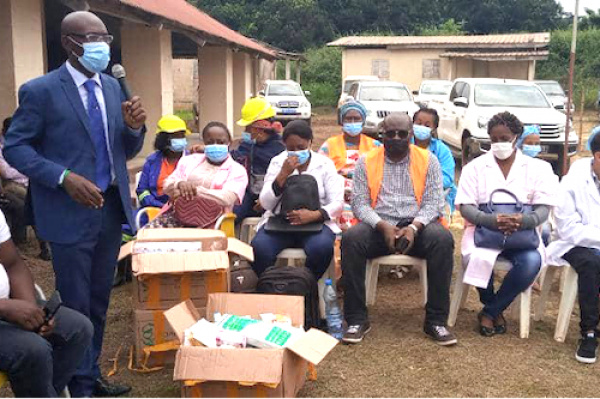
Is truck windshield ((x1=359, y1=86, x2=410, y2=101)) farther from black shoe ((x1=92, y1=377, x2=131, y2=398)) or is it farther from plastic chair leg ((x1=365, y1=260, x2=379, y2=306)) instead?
→ black shoe ((x1=92, y1=377, x2=131, y2=398))

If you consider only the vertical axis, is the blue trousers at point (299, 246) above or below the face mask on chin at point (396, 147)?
below

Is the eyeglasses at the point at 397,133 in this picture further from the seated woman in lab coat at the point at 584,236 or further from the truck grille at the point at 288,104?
the truck grille at the point at 288,104

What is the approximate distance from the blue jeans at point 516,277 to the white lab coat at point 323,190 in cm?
122

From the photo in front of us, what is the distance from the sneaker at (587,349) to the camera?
4.08m

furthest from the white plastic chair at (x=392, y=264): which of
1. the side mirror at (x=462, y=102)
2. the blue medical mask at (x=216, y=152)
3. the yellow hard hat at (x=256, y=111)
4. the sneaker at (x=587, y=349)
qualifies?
the side mirror at (x=462, y=102)

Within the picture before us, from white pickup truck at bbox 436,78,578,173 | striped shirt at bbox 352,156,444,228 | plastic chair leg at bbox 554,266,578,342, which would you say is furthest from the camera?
white pickup truck at bbox 436,78,578,173

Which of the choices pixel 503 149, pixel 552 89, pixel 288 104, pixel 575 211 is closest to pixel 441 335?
pixel 575 211

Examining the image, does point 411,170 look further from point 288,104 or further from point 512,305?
point 288,104

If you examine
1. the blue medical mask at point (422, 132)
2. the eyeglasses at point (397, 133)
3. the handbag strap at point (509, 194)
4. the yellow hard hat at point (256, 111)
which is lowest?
the handbag strap at point (509, 194)

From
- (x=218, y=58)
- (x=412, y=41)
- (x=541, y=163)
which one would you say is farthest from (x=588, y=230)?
(x=412, y=41)

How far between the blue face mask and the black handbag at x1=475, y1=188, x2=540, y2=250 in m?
2.77

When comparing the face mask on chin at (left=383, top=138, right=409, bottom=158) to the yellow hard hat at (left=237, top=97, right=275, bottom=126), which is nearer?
the face mask on chin at (left=383, top=138, right=409, bottom=158)

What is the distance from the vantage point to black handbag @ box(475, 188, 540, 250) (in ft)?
14.5

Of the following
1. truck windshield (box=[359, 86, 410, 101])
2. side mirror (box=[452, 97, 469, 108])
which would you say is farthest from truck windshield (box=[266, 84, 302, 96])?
side mirror (box=[452, 97, 469, 108])
